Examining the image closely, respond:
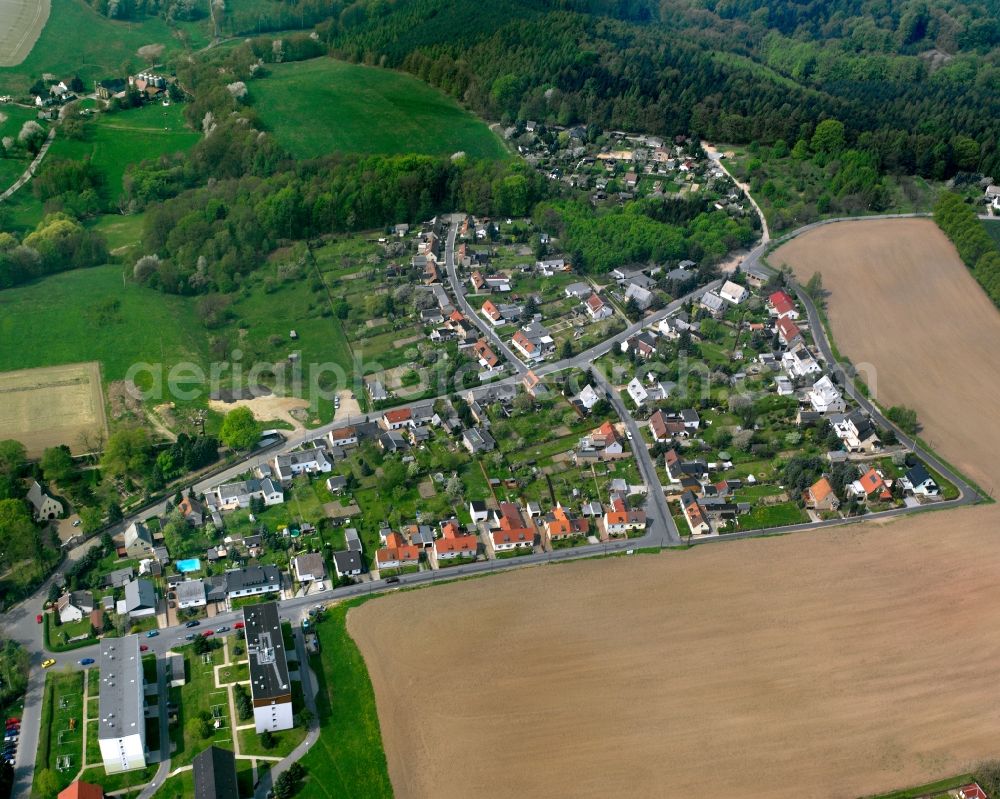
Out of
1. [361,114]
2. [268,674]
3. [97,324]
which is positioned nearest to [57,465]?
[97,324]

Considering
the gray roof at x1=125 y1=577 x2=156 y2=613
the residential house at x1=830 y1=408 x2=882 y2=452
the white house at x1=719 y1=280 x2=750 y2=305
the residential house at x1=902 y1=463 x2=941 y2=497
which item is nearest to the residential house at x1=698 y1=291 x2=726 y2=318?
the white house at x1=719 y1=280 x2=750 y2=305

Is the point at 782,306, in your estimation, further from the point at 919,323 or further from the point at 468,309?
the point at 468,309

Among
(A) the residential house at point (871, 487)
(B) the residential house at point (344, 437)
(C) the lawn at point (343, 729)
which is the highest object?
(A) the residential house at point (871, 487)

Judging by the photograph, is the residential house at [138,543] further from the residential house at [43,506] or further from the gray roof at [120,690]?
the gray roof at [120,690]

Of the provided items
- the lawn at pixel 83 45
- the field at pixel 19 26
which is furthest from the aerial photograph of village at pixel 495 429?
the field at pixel 19 26

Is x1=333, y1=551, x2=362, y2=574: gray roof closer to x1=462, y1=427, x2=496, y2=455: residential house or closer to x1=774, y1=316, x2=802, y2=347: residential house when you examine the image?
x1=462, y1=427, x2=496, y2=455: residential house

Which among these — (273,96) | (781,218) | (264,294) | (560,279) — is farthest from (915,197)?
(273,96)
